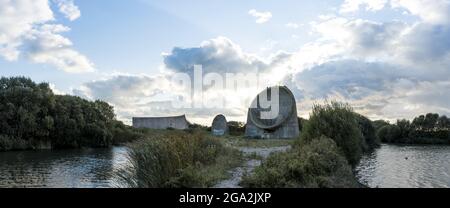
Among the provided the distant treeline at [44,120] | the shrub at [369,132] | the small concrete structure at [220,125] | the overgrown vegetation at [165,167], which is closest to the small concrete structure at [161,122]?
the small concrete structure at [220,125]

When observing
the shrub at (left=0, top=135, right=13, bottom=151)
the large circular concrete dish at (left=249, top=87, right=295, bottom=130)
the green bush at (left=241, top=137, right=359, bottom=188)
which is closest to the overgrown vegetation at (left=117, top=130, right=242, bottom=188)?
the green bush at (left=241, top=137, right=359, bottom=188)

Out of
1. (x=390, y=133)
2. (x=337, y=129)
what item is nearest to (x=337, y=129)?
(x=337, y=129)

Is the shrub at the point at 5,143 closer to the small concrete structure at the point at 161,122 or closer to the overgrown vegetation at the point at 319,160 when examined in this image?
the overgrown vegetation at the point at 319,160

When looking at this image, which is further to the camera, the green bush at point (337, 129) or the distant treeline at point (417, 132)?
the distant treeline at point (417, 132)

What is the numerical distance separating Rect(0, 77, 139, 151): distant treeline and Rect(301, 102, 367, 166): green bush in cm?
4039

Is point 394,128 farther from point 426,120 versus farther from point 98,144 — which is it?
point 98,144

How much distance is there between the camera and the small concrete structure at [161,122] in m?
95.8

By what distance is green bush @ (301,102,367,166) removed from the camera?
27.5 m

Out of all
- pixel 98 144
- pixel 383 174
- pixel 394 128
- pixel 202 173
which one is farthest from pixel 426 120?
pixel 202 173

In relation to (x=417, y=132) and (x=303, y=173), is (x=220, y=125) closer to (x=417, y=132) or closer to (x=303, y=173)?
(x=417, y=132)

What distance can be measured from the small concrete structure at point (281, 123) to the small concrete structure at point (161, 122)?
34.3 metres

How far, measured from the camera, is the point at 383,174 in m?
28.8

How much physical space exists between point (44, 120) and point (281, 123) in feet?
100
